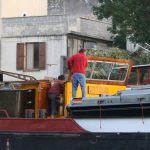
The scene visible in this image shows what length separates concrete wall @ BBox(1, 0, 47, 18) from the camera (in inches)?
1375

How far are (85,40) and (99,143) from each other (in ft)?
74.4

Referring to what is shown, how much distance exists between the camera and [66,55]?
1195 inches

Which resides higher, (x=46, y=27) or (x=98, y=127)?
(x=46, y=27)

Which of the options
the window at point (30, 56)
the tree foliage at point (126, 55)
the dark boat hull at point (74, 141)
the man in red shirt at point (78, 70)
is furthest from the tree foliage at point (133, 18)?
the dark boat hull at point (74, 141)

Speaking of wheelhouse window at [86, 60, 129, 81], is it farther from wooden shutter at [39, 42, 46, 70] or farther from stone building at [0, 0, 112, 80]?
wooden shutter at [39, 42, 46, 70]

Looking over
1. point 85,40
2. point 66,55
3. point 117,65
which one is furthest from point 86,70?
point 85,40

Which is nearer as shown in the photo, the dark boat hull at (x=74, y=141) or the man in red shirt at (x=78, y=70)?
the dark boat hull at (x=74, y=141)

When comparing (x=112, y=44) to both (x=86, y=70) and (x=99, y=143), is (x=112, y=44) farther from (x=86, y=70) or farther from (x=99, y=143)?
(x=99, y=143)

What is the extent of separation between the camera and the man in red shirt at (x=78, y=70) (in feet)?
37.2

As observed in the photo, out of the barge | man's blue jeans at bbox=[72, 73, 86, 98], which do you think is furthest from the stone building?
man's blue jeans at bbox=[72, 73, 86, 98]

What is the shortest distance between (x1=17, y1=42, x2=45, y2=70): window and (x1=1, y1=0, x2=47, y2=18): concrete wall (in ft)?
11.4

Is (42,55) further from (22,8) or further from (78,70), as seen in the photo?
(78,70)

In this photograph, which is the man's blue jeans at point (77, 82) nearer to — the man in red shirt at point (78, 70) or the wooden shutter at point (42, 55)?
the man in red shirt at point (78, 70)

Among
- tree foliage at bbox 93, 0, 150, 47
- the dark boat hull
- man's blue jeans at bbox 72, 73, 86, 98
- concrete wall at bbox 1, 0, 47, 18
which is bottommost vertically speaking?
the dark boat hull
